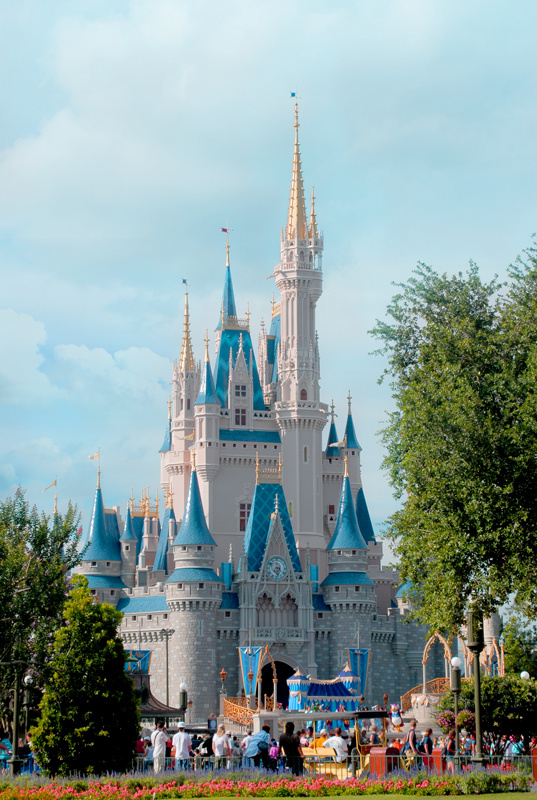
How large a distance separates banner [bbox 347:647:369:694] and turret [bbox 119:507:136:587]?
49.3 ft

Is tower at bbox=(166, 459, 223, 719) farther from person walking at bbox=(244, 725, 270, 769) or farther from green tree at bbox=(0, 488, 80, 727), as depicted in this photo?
person walking at bbox=(244, 725, 270, 769)

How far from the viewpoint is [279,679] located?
68.8 meters

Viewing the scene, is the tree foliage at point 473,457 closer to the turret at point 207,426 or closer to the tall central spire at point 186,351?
the turret at point 207,426

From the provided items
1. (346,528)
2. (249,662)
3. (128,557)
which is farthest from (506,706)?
(128,557)

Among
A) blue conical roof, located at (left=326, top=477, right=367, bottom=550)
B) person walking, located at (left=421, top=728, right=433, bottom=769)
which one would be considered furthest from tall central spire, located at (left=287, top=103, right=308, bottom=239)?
person walking, located at (left=421, top=728, right=433, bottom=769)

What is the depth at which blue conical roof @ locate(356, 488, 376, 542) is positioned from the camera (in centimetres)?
7856

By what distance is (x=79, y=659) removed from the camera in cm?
3022

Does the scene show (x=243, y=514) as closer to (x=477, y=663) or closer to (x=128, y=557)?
(x=128, y=557)

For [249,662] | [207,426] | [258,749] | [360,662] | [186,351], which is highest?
[186,351]

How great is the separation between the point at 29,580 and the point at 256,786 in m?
16.8

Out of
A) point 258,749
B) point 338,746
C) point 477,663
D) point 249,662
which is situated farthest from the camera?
point 249,662

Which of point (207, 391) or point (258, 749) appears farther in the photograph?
point (207, 391)

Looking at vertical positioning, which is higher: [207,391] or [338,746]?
[207,391]

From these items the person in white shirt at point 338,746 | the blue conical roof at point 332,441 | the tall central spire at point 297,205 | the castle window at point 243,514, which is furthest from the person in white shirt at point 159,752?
the tall central spire at point 297,205
